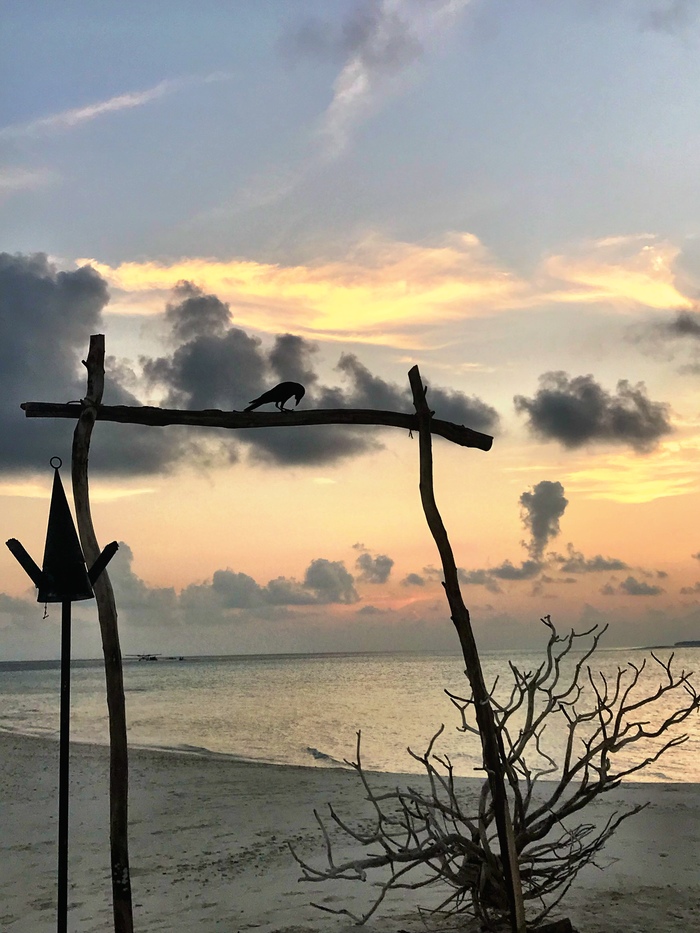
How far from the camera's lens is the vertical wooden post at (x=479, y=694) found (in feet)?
13.7

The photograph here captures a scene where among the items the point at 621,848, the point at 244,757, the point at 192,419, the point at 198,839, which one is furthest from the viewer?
the point at 244,757

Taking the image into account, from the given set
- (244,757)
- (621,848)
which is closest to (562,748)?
(244,757)

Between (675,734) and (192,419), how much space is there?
62.3 ft

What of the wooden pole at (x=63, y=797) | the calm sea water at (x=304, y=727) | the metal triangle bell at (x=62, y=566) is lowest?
the calm sea water at (x=304, y=727)

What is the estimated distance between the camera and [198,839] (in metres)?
8.05

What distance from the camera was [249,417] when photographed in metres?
4.69

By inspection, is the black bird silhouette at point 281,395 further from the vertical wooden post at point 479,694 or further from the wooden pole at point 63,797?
the wooden pole at point 63,797

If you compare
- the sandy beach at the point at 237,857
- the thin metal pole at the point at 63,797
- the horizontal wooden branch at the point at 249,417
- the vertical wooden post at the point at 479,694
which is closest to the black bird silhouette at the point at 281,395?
the horizontal wooden branch at the point at 249,417

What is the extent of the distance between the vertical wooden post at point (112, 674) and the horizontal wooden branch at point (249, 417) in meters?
0.14

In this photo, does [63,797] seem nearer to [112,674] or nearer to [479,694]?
[112,674]

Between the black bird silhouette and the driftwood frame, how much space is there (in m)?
0.08

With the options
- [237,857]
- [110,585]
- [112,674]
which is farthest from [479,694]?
[237,857]

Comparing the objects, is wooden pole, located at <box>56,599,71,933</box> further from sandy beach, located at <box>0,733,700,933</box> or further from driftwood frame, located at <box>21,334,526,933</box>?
sandy beach, located at <box>0,733,700,933</box>

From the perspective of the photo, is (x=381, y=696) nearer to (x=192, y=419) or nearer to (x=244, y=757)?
(x=244, y=757)
